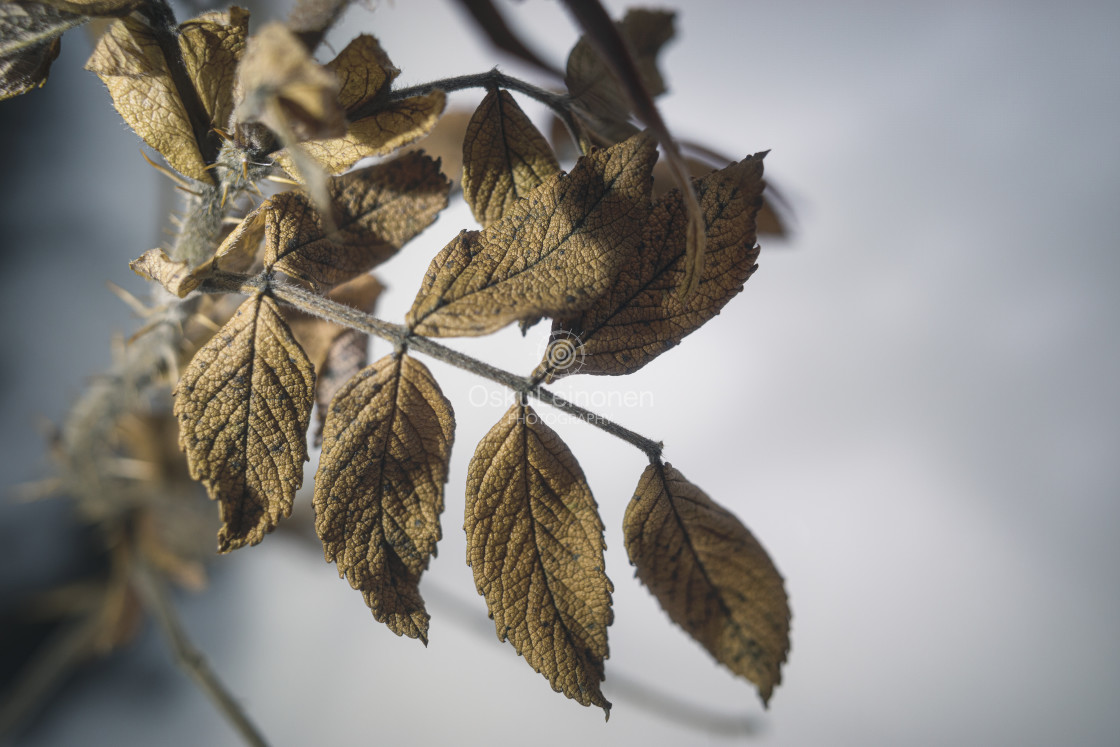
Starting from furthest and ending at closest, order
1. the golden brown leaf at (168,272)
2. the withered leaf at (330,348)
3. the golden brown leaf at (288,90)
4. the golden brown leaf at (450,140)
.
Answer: the golden brown leaf at (450,140) < the withered leaf at (330,348) < the golden brown leaf at (168,272) < the golden brown leaf at (288,90)

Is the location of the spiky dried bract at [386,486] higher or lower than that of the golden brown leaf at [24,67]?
lower

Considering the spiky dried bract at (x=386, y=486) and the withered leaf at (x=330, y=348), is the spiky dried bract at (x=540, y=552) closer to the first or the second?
the spiky dried bract at (x=386, y=486)

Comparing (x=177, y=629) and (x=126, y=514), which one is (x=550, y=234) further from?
(x=126, y=514)

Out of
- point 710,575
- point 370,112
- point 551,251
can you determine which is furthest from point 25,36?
point 710,575

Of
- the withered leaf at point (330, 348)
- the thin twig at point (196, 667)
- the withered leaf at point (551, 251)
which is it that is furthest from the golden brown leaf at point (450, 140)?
the thin twig at point (196, 667)

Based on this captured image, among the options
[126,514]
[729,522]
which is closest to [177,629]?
[126,514]

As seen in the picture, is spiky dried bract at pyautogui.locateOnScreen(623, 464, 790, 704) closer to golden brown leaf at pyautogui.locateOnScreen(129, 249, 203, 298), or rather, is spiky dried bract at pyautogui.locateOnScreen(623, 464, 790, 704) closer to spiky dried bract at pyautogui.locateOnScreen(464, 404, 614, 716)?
spiky dried bract at pyautogui.locateOnScreen(464, 404, 614, 716)

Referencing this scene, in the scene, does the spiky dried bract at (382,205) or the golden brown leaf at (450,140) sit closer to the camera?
the spiky dried bract at (382,205)
